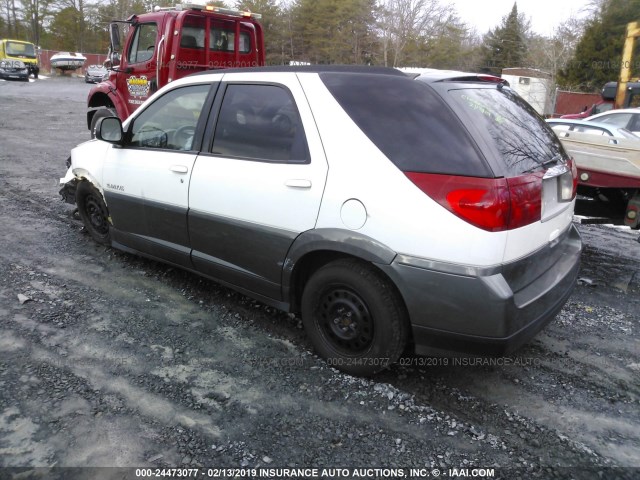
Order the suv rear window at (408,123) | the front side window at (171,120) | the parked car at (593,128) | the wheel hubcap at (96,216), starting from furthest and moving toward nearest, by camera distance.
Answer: the parked car at (593,128)
the wheel hubcap at (96,216)
the front side window at (171,120)
the suv rear window at (408,123)

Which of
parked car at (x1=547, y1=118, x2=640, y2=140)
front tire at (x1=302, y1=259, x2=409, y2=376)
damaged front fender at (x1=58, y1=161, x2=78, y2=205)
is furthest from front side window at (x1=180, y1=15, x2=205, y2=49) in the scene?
parked car at (x1=547, y1=118, x2=640, y2=140)

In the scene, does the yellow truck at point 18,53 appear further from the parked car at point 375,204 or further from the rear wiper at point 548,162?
the rear wiper at point 548,162

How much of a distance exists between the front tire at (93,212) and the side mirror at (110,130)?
2.24ft

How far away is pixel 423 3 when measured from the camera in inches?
1372

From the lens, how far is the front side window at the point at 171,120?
378 centimetres

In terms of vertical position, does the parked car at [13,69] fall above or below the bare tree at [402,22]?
below

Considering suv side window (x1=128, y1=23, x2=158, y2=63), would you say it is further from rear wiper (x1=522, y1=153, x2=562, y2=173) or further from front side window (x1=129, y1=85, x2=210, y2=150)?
rear wiper (x1=522, y1=153, x2=562, y2=173)

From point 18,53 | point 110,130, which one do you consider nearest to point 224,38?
point 110,130

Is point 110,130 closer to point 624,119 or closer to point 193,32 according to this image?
point 193,32

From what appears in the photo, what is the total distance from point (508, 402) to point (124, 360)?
7.69 feet

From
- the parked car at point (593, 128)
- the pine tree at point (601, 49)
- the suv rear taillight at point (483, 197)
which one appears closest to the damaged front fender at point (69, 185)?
the suv rear taillight at point (483, 197)

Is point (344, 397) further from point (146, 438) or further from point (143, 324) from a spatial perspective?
point (143, 324)

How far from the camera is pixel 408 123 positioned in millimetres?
2717

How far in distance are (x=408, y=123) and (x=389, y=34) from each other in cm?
3617
